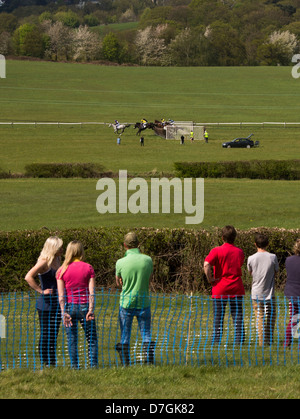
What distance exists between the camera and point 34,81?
101m

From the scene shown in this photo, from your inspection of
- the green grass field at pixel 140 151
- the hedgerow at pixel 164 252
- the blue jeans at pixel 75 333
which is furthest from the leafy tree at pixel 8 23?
the blue jeans at pixel 75 333

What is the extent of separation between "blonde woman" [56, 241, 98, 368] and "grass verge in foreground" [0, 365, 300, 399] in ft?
1.24

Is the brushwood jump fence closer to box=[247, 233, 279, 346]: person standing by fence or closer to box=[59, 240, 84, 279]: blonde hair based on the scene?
box=[247, 233, 279, 346]: person standing by fence

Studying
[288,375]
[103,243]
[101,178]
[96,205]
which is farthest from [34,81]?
[288,375]

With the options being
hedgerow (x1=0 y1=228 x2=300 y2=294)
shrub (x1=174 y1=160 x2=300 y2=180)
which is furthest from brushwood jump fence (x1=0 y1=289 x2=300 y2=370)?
shrub (x1=174 y1=160 x2=300 y2=180)

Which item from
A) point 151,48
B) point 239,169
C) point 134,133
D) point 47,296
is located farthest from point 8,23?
point 47,296

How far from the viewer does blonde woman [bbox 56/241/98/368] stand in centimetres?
770

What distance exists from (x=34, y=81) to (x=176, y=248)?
301 feet

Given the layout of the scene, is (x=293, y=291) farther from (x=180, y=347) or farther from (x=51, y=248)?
(x=51, y=248)

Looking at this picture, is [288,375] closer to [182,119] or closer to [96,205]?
[96,205]

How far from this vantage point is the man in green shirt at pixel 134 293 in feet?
25.5

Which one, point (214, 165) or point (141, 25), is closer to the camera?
point (214, 165)

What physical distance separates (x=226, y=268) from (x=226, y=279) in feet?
0.51

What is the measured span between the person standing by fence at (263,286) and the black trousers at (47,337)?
8.30 ft
